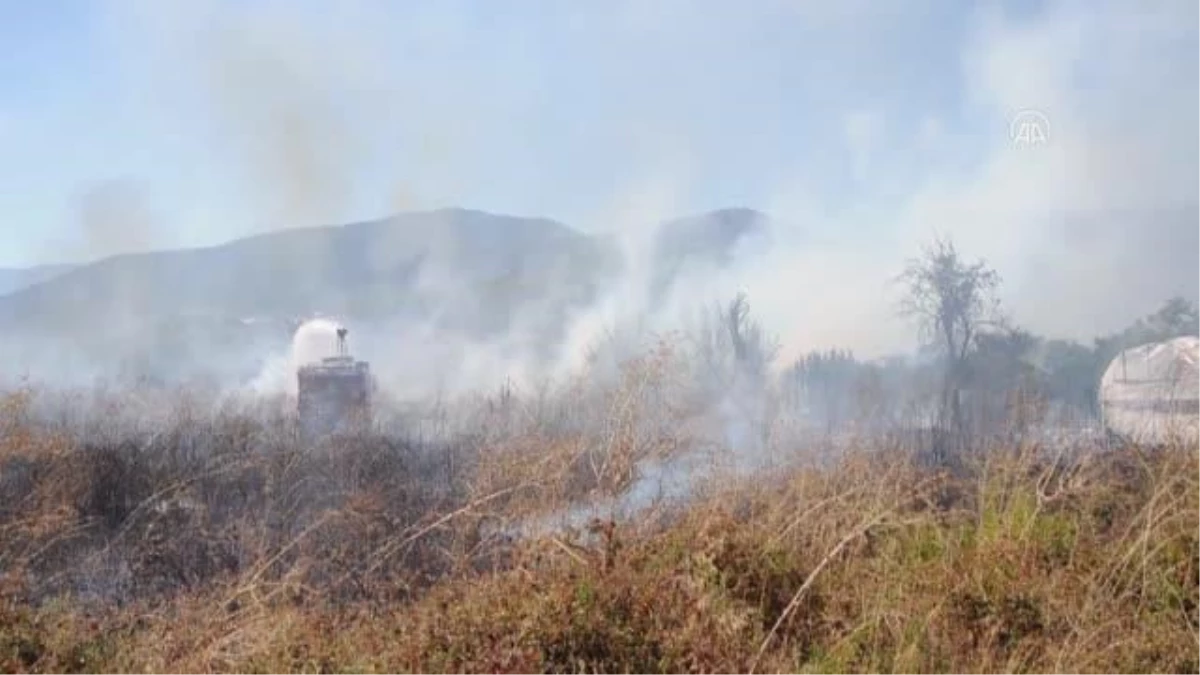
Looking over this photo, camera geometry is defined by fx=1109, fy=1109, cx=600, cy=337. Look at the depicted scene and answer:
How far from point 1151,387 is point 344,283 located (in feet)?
94.6

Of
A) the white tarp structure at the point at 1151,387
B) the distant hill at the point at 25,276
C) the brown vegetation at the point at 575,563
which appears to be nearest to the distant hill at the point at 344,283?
the distant hill at the point at 25,276

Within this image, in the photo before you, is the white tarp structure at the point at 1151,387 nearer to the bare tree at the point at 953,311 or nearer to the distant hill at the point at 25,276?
the bare tree at the point at 953,311

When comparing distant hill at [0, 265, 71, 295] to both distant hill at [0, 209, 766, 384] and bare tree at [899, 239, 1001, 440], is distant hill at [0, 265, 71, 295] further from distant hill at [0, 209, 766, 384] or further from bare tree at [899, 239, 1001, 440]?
bare tree at [899, 239, 1001, 440]

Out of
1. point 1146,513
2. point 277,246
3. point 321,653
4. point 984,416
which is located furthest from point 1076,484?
point 277,246

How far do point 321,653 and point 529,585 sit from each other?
0.87 metres

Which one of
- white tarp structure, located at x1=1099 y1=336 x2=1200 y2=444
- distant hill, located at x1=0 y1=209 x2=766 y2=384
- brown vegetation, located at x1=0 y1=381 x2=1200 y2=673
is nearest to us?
brown vegetation, located at x1=0 y1=381 x2=1200 y2=673

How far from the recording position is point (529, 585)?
4.50 metres

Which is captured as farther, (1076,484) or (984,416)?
(984,416)

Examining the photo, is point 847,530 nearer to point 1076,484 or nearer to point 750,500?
point 750,500

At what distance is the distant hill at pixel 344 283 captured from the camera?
1190 inches

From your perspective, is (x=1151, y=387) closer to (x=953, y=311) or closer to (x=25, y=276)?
(x=953, y=311)

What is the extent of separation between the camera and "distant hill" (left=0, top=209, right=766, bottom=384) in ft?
99.1

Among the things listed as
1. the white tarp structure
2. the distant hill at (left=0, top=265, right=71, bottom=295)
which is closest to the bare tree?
the white tarp structure

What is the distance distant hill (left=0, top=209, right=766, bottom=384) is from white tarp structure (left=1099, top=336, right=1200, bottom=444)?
15738mm
